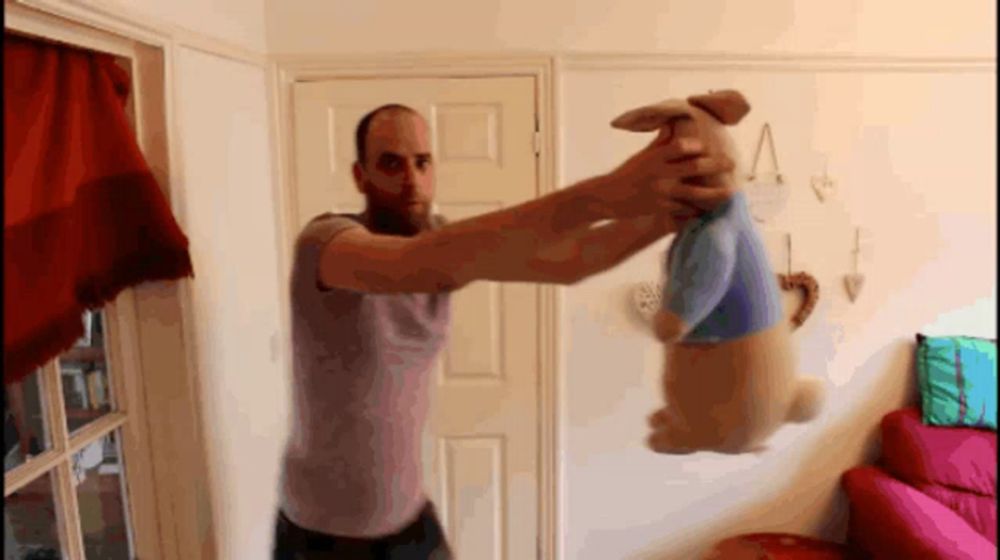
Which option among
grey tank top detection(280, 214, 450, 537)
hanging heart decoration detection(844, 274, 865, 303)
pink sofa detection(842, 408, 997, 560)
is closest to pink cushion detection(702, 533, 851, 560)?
pink sofa detection(842, 408, 997, 560)

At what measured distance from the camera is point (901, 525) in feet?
4.75

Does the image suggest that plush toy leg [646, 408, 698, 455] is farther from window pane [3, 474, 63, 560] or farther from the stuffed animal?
window pane [3, 474, 63, 560]

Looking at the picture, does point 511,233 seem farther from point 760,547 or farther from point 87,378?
point 760,547

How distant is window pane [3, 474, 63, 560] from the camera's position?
0.86 m

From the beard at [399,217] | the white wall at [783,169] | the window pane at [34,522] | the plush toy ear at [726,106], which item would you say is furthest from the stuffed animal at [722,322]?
the window pane at [34,522]

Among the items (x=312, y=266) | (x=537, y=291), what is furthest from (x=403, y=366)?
(x=537, y=291)

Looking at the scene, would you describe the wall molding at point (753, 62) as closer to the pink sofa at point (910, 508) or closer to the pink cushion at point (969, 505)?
the pink sofa at point (910, 508)

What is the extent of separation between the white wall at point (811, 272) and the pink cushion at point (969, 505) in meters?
0.23

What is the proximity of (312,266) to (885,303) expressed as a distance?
894mm

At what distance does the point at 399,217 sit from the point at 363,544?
1.04 ft

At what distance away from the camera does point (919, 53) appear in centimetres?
106

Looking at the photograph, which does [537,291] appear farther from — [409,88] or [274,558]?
[274,558]

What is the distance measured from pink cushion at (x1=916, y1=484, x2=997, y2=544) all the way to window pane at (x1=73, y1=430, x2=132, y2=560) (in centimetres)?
129

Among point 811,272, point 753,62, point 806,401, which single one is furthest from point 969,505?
point 806,401
